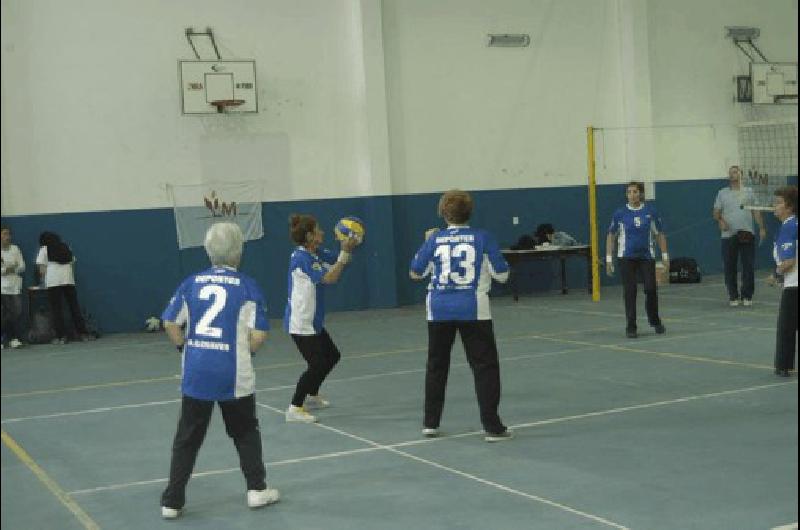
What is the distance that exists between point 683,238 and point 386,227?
742 cm

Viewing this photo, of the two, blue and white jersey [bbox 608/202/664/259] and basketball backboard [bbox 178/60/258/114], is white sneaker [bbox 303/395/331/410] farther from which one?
basketball backboard [bbox 178/60/258/114]

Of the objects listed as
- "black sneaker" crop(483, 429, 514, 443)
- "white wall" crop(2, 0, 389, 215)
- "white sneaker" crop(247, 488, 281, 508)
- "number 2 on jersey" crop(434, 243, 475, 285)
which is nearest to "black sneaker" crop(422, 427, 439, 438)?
"black sneaker" crop(483, 429, 514, 443)

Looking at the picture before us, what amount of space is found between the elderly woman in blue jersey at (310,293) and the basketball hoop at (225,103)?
984 centimetres

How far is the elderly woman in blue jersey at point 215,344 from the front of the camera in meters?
5.88

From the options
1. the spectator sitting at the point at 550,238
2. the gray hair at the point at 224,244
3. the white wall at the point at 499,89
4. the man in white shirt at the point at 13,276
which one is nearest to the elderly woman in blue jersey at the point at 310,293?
the gray hair at the point at 224,244

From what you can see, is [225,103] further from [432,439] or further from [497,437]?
[497,437]

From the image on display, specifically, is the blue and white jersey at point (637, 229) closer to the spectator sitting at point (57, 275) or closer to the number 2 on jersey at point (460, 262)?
the number 2 on jersey at point (460, 262)

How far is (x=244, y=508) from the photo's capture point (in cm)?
621

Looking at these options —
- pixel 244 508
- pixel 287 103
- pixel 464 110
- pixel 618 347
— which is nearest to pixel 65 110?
pixel 287 103

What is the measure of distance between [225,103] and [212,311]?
12903mm

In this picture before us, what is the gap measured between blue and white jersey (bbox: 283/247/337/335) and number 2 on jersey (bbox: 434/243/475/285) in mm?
1308

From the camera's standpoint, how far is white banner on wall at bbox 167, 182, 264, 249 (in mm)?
18281

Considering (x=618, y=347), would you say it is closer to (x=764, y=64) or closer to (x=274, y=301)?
(x=274, y=301)

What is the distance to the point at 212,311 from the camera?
5.88 metres
